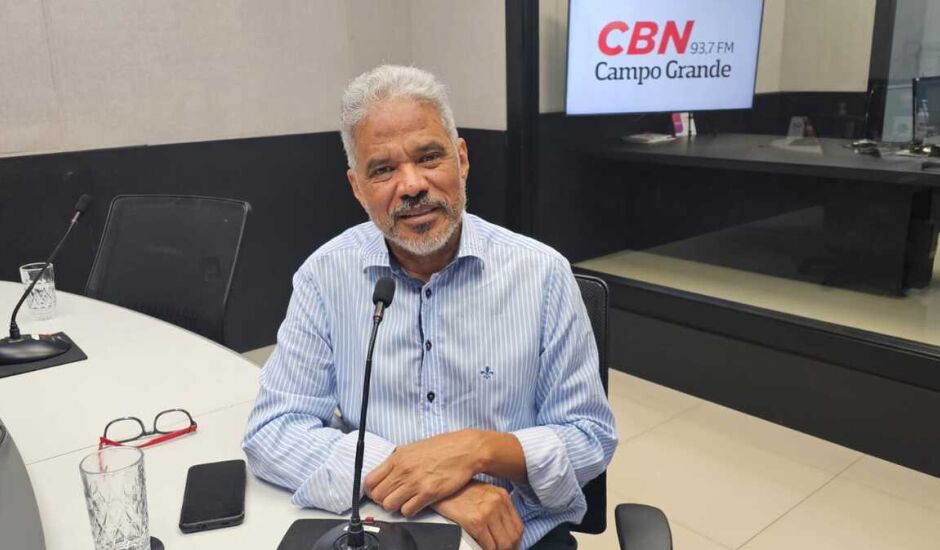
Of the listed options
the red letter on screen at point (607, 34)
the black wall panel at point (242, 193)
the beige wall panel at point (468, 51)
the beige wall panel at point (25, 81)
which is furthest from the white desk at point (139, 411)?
the red letter on screen at point (607, 34)

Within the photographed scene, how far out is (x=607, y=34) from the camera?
10.9ft

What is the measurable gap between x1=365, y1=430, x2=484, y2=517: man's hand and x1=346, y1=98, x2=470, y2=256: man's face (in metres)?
0.35

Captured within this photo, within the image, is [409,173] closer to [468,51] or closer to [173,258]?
[173,258]

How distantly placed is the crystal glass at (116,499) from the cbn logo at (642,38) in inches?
114

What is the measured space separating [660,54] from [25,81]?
8.76 ft

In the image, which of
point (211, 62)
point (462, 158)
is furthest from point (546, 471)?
point (211, 62)

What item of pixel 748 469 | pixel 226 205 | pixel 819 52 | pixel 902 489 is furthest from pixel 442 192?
pixel 819 52

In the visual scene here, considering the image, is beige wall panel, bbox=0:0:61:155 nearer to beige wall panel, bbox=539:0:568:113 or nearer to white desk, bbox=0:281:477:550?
white desk, bbox=0:281:477:550

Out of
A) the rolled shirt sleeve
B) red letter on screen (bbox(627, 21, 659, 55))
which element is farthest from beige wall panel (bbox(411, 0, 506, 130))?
the rolled shirt sleeve

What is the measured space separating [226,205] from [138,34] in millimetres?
1452

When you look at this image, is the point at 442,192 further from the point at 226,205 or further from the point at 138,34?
the point at 138,34

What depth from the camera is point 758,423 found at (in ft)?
9.49

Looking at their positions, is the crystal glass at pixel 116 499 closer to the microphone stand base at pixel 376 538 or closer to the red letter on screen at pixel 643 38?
the microphone stand base at pixel 376 538

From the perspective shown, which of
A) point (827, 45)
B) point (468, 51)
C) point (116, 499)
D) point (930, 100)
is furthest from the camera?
point (468, 51)
